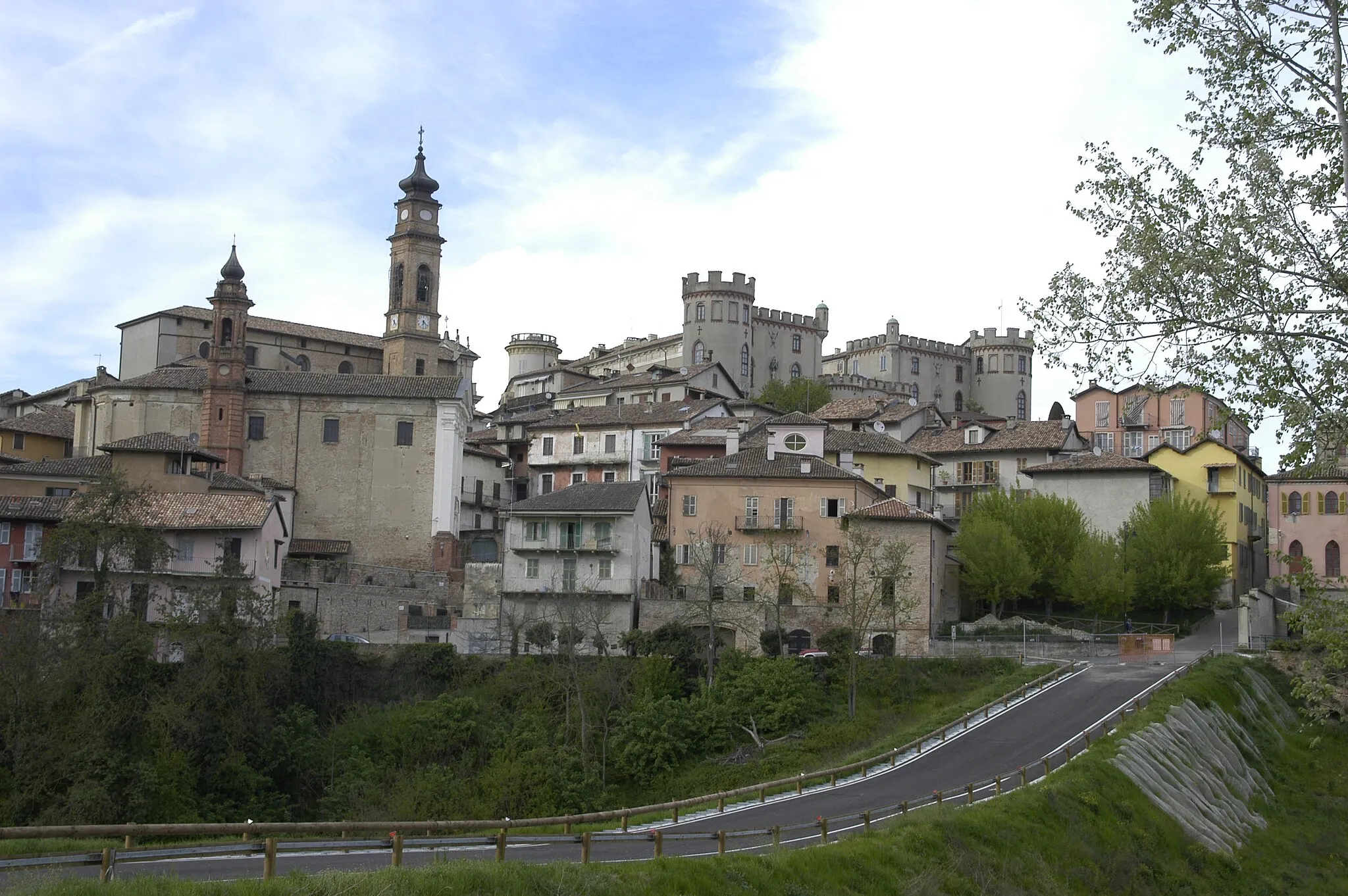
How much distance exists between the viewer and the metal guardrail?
17031 millimetres

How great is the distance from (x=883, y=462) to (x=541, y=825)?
155 ft

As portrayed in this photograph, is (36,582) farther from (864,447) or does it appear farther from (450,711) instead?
(864,447)

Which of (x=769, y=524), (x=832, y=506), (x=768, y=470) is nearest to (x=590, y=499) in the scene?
(x=769, y=524)

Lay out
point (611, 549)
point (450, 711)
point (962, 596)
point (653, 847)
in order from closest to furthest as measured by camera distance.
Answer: point (653, 847)
point (450, 711)
point (611, 549)
point (962, 596)

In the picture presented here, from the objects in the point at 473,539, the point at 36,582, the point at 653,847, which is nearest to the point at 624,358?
the point at 473,539

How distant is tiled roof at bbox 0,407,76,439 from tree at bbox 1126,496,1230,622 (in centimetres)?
5963

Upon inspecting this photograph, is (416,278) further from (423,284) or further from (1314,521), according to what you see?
(1314,521)

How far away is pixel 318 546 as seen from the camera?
71438 millimetres

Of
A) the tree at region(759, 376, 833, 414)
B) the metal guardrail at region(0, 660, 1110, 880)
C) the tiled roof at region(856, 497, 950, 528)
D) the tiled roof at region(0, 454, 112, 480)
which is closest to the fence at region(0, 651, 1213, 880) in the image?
the metal guardrail at region(0, 660, 1110, 880)

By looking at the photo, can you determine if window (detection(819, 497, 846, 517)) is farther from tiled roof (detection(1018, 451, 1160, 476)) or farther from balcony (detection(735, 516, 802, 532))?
tiled roof (detection(1018, 451, 1160, 476))

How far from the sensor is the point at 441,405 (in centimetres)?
7469

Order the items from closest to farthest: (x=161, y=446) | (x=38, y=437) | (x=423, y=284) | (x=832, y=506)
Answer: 1. (x=832, y=506)
2. (x=161, y=446)
3. (x=38, y=437)
4. (x=423, y=284)

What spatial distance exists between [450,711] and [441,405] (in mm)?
25482

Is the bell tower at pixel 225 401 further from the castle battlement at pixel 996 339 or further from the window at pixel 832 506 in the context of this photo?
the castle battlement at pixel 996 339
